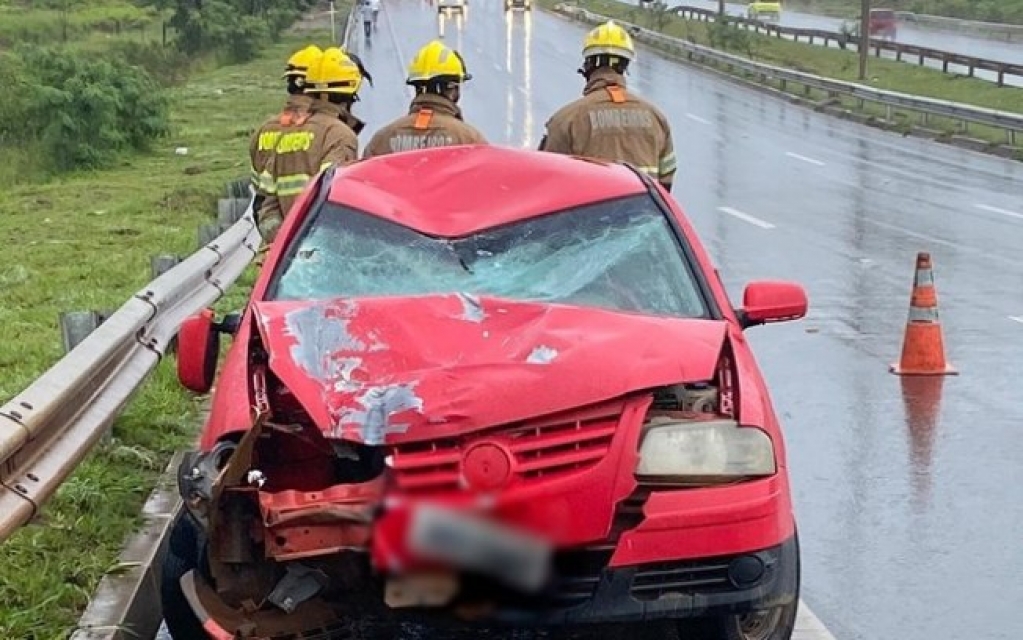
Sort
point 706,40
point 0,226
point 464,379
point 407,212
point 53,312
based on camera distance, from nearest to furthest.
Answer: point 464,379 < point 407,212 < point 53,312 < point 0,226 < point 706,40

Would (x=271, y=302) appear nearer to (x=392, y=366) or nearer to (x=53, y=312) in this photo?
(x=392, y=366)

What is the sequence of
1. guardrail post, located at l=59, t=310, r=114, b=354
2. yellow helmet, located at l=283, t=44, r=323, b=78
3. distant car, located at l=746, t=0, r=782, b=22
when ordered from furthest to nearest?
distant car, located at l=746, t=0, r=782, b=22
yellow helmet, located at l=283, t=44, r=323, b=78
guardrail post, located at l=59, t=310, r=114, b=354

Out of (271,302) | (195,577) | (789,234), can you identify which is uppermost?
(271,302)

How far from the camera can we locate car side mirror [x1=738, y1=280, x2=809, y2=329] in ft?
18.3

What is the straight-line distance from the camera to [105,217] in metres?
17.4

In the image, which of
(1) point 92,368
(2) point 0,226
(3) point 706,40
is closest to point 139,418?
A: (1) point 92,368

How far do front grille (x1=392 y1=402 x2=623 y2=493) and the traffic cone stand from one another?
6395mm

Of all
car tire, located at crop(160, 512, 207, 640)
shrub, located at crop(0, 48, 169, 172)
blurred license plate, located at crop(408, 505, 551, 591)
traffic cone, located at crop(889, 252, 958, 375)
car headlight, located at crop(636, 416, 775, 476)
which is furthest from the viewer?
shrub, located at crop(0, 48, 169, 172)

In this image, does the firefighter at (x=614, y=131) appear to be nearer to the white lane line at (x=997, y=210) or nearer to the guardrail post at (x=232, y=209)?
the guardrail post at (x=232, y=209)

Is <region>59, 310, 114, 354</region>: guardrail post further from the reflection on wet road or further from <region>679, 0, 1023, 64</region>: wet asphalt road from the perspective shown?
<region>679, 0, 1023, 64</region>: wet asphalt road

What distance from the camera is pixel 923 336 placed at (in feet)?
33.0

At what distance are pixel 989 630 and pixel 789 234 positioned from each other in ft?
40.4

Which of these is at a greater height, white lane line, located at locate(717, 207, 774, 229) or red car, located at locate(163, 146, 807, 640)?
red car, located at locate(163, 146, 807, 640)

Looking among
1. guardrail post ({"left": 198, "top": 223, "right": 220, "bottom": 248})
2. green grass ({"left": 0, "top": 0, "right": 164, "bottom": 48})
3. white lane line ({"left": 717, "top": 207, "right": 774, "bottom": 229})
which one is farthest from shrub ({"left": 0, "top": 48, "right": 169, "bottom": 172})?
green grass ({"left": 0, "top": 0, "right": 164, "bottom": 48})
